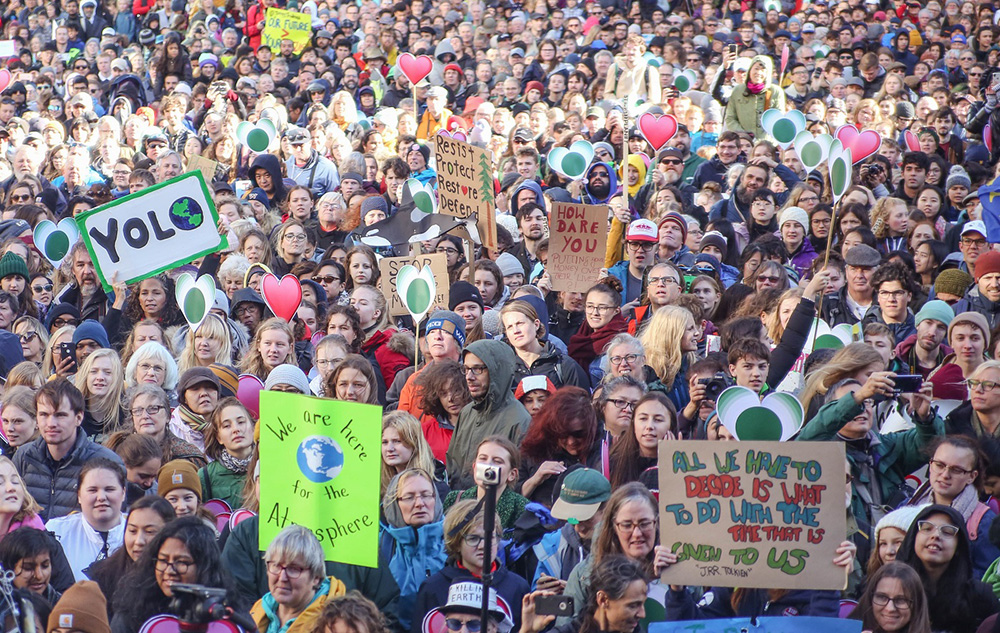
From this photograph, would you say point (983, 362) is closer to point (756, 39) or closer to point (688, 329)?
point (688, 329)

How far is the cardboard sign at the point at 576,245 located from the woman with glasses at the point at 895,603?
14.8 feet

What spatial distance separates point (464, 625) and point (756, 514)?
47.0 inches

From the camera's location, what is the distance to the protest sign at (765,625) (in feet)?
16.4

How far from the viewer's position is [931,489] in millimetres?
6164

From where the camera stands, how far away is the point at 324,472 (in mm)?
5668

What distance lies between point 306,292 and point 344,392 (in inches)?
89.8

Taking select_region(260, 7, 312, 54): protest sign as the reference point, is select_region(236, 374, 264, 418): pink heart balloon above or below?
below

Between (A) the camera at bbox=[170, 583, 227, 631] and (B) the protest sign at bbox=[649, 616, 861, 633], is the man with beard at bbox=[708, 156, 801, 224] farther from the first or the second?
(A) the camera at bbox=[170, 583, 227, 631]

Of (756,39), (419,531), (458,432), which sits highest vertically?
(756,39)

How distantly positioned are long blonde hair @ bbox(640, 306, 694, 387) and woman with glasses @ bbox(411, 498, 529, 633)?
92.0 inches

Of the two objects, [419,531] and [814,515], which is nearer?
[814,515]

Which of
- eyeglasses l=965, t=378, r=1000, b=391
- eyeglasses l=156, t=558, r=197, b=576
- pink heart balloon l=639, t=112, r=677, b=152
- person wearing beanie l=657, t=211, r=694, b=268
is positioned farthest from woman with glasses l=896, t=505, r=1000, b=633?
pink heart balloon l=639, t=112, r=677, b=152

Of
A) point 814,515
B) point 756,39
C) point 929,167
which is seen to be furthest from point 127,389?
point 756,39

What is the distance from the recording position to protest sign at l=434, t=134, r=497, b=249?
10.2 metres
